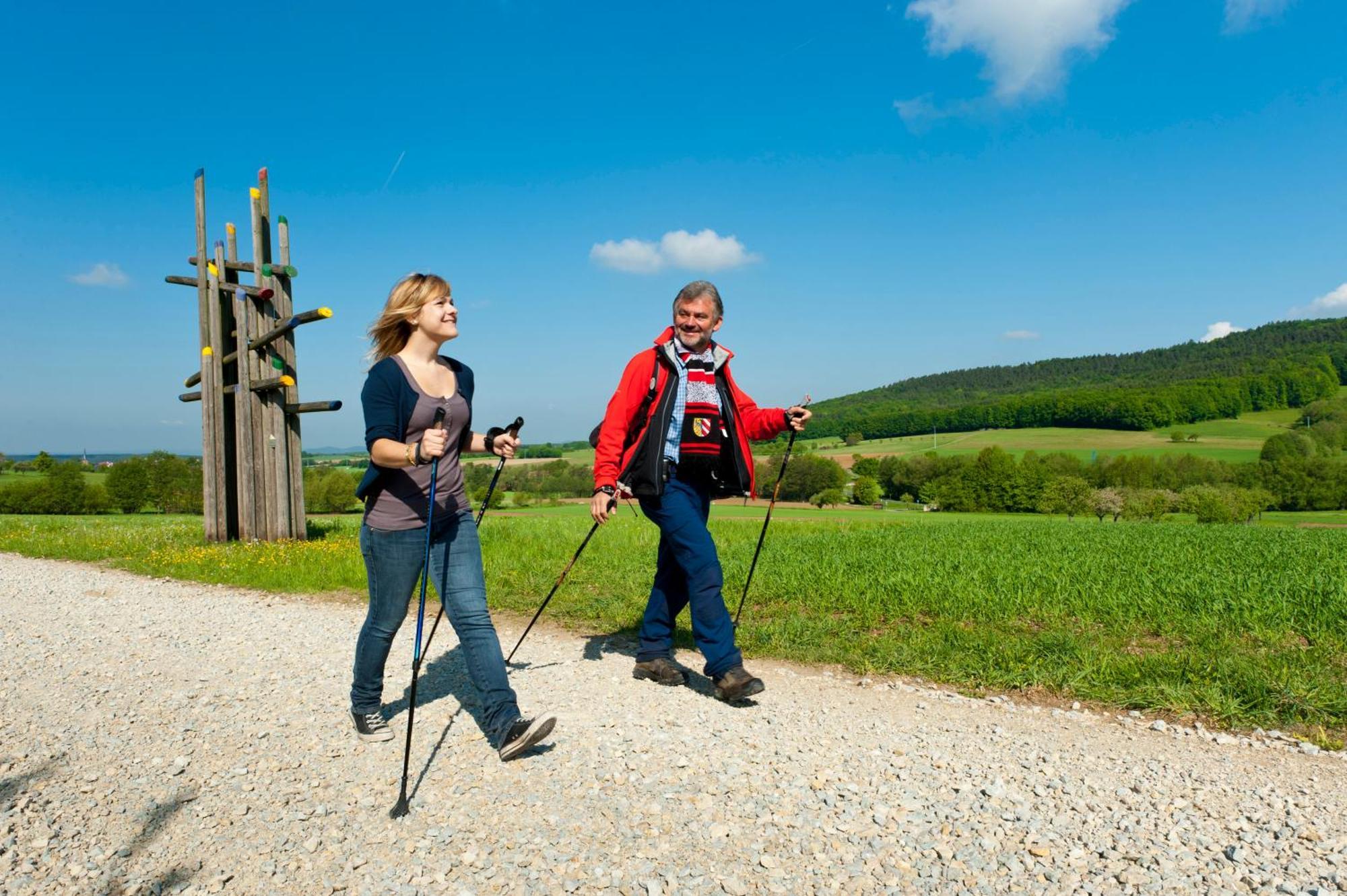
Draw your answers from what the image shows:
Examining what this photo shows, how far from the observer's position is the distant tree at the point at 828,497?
37.9 metres

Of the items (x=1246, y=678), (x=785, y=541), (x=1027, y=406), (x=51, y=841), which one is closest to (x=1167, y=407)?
(x=1027, y=406)

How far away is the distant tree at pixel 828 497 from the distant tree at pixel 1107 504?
11315mm

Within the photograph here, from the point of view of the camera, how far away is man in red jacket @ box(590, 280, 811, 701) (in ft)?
15.6

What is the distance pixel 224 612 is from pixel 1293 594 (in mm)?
9690

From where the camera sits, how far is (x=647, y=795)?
11.1 feet

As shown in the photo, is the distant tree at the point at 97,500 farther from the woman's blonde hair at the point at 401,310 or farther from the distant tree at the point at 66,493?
the woman's blonde hair at the point at 401,310

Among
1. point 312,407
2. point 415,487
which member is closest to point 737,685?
point 415,487

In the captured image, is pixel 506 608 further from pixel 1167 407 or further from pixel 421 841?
pixel 1167 407

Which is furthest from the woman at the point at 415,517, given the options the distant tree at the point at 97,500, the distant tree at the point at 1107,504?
the distant tree at the point at 1107,504

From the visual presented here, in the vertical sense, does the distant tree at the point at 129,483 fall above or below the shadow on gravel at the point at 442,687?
above

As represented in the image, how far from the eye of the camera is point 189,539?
12.7 m

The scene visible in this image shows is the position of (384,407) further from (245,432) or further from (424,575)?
(245,432)

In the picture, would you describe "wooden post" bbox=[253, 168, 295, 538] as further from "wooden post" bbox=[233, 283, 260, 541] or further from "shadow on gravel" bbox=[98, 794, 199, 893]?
"shadow on gravel" bbox=[98, 794, 199, 893]

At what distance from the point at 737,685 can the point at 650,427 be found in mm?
1646
